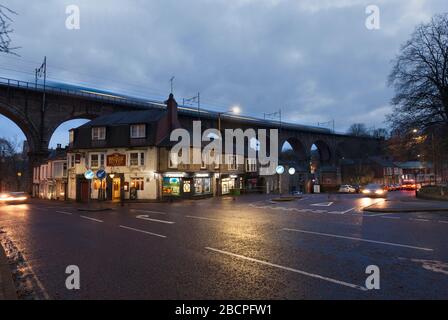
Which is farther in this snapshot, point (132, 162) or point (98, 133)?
point (98, 133)

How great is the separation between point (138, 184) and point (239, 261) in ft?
97.7

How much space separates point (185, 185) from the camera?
123 ft

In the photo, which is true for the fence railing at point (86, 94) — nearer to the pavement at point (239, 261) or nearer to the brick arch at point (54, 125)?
the brick arch at point (54, 125)

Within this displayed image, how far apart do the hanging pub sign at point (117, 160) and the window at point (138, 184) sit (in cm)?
231

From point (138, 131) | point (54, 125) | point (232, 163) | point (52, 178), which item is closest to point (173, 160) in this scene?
point (138, 131)

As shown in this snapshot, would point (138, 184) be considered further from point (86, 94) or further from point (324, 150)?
point (324, 150)

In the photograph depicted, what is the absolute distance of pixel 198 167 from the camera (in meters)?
39.5

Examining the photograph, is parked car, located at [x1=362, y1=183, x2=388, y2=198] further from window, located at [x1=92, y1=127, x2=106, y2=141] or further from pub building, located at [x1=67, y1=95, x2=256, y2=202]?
window, located at [x1=92, y1=127, x2=106, y2=141]

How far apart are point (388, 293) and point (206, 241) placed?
233 inches

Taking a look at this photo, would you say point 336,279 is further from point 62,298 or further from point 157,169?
point 157,169

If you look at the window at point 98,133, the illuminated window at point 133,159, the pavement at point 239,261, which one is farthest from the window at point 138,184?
the pavement at point 239,261

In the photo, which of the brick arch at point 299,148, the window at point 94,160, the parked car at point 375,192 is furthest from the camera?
the brick arch at point 299,148

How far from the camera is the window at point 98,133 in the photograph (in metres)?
37.5

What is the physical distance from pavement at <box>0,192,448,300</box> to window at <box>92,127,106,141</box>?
25698 millimetres
